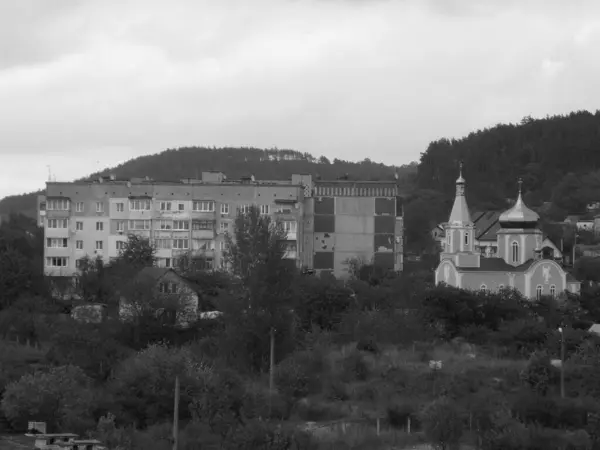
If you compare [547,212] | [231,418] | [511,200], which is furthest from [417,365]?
[511,200]

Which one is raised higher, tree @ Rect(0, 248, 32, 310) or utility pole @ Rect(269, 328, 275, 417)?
tree @ Rect(0, 248, 32, 310)

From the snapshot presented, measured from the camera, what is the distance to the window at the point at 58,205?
55406 millimetres

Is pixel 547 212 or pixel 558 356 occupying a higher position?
pixel 547 212

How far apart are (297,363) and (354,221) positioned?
20.3 meters

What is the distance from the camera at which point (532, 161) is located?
11031cm

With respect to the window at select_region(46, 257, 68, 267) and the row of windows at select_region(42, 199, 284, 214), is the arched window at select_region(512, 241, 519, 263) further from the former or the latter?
the window at select_region(46, 257, 68, 267)

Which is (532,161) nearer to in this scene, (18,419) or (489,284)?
(489,284)

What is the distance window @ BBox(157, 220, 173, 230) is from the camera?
181 ft

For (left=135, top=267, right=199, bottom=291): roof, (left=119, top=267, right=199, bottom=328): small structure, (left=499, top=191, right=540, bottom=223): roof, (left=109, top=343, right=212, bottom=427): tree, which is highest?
(left=499, top=191, right=540, bottom=223): roof

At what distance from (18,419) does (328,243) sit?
2781 cm

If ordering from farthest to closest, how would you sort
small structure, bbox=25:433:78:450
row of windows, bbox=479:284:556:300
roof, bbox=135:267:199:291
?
row of windows, bbox=479:284:556:300
roof, bbox=135:267:199:291
small structure, bbox=25:433:78:450

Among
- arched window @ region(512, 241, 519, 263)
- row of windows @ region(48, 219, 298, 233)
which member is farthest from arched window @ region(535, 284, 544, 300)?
row of windows @ region(48, 219, 298, 233)

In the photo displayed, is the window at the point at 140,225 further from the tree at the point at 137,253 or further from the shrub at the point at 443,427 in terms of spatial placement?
the shrub at the point at 443,427

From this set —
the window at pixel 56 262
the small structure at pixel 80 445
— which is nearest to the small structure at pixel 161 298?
the window at pixel 56 262
